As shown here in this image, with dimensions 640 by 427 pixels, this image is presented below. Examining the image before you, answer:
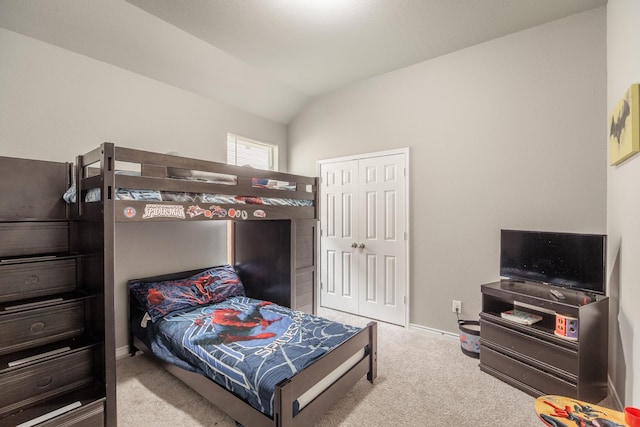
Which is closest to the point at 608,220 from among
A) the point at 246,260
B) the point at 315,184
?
the point at 315,184

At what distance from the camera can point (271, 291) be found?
10.9ft

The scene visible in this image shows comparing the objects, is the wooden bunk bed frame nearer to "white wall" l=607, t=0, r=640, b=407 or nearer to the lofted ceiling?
the lofted ceiling

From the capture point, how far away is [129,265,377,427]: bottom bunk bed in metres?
1.70

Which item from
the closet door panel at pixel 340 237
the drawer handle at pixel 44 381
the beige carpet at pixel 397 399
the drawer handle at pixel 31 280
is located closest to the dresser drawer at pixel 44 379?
the drawer handle at pixel 44 381

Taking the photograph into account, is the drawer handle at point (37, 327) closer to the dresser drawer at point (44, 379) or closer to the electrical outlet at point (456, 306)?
the dresser drawer at point (44, 379)

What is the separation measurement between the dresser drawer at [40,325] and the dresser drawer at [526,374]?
3.06 m

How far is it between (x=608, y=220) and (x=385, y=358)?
2135 mm

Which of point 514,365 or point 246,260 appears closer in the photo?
point 514,365

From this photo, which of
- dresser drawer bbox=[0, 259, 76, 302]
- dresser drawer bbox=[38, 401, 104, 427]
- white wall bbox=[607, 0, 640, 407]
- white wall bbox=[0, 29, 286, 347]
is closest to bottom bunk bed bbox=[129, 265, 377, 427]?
white wall bbox=[0, 29, 286, 347]

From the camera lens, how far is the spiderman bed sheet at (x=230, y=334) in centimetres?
178

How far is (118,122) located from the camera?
109 inches

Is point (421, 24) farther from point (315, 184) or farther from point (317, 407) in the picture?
point (317, 407)

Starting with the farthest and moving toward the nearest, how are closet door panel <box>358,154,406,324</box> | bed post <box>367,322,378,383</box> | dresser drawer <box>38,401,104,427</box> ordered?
closet door panel <box>358,154,406,324</box> < bed post <box>367,322,378,383</box> < dresser drawer <box>38,401,104,427</box>

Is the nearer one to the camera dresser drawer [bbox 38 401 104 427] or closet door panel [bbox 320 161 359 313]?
dresser drawer [bbox 38 401 104 427]
